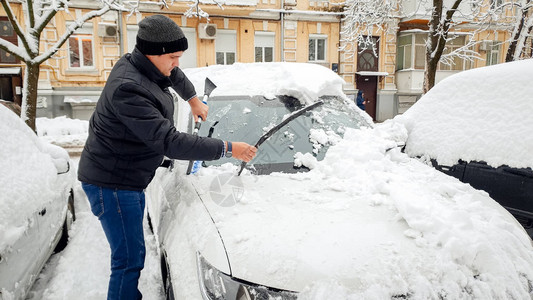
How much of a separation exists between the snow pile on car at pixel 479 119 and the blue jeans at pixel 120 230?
8.07 ft

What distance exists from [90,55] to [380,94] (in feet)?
43.8

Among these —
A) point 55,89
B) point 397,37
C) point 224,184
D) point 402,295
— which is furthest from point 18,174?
point 397,37

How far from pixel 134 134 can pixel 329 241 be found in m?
1.14

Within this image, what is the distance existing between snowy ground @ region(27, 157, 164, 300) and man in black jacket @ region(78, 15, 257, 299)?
2.44ft

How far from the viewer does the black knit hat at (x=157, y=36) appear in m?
1.95

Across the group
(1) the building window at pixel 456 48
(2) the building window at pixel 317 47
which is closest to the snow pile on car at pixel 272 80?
(2) the building window at pixel 317 47

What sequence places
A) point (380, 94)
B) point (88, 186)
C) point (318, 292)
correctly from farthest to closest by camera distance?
point (380, 94), point (88, 186), point (318, 292)

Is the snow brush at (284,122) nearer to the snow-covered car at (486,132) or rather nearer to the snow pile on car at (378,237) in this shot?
the snow pile on car at (378,237)

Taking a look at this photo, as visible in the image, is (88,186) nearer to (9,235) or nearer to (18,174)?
(9,235)

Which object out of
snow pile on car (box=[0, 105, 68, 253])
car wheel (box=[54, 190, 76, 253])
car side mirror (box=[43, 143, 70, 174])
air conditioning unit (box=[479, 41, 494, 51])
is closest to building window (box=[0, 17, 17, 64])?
car wheel (box=[54, 190, 76, 253])

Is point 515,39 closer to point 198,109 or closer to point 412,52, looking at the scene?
point 412,52

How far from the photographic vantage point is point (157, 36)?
195 centimetres

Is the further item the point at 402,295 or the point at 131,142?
the point at 131,142

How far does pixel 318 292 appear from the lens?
4.71 ft
